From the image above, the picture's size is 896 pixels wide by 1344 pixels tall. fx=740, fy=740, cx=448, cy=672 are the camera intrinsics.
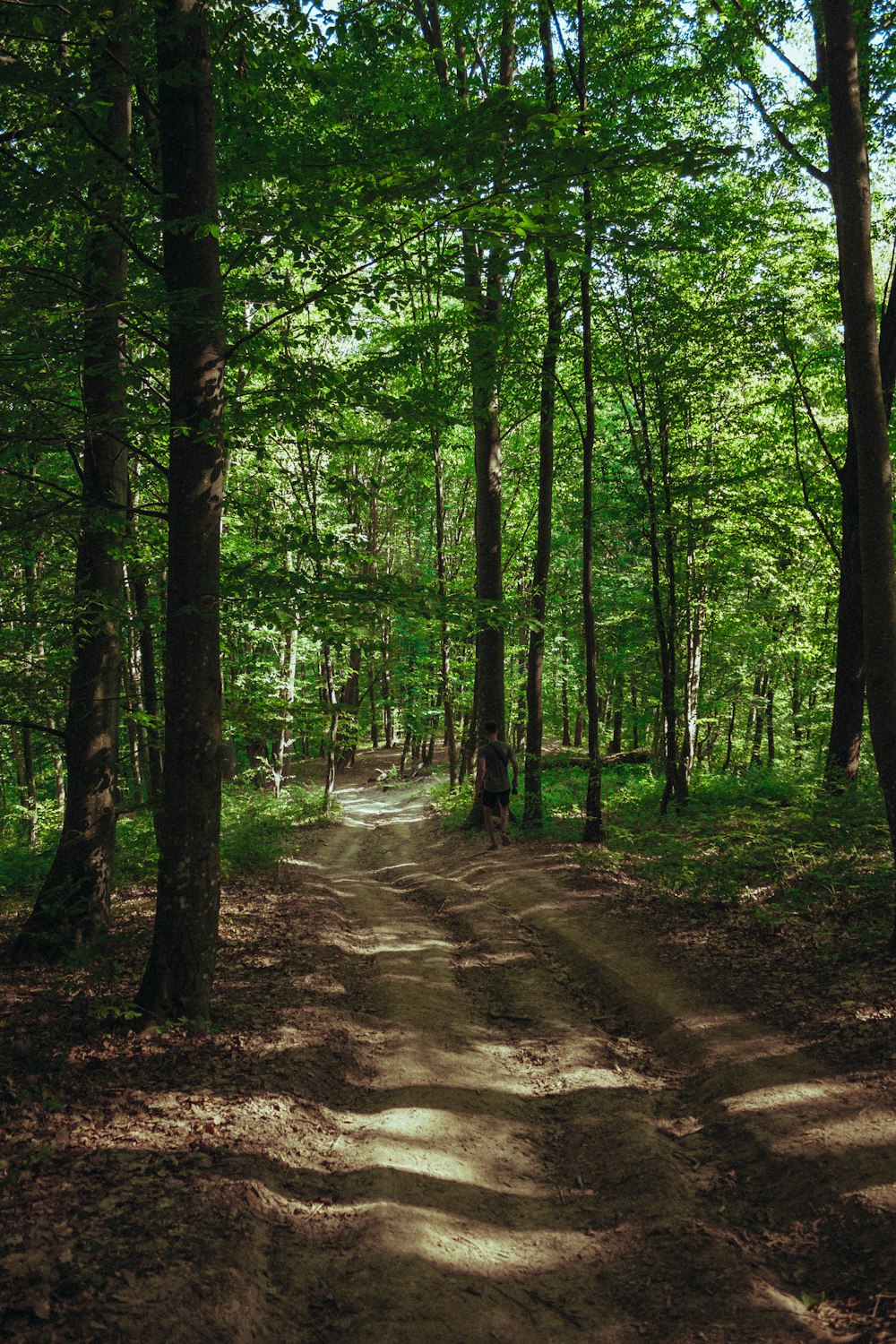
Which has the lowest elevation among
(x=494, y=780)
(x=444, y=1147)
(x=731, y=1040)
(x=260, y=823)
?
(x=260, y=823)

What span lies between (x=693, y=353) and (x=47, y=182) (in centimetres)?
1099

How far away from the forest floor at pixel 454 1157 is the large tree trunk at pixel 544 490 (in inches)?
257

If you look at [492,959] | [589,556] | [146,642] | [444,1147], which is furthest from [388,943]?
[589,556]

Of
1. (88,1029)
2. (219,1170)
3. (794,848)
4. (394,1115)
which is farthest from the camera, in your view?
(794,848)

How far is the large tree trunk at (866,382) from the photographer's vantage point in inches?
253

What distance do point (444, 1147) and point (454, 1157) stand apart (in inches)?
3.9

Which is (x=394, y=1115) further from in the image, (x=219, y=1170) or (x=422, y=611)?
(x=422, y=611)

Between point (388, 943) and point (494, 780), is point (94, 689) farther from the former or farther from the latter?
point (494, 780)

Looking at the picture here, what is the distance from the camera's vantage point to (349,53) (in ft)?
43.3

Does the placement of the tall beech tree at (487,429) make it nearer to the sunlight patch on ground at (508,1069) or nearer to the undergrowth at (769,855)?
the undergrowth at (769,855)

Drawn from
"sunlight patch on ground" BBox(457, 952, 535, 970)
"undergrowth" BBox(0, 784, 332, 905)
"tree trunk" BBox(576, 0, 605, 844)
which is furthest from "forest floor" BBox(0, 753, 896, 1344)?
"tree trunk" BBox(576, 0, 605, 844)

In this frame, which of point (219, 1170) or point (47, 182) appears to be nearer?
point (219, 1170)

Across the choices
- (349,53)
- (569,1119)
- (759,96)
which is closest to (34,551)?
(569,1119)

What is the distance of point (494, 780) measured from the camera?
1270cm
